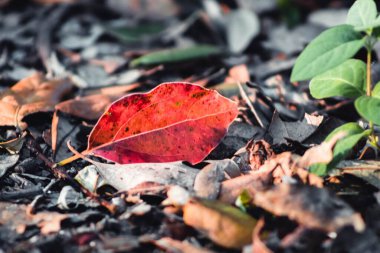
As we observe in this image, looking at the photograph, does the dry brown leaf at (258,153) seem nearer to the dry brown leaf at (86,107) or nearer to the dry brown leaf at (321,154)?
the dry brown leaf at (321,154)

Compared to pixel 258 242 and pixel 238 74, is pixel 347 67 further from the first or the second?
pixel 238 74

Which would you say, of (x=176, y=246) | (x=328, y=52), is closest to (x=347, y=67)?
(x=328, y=52)

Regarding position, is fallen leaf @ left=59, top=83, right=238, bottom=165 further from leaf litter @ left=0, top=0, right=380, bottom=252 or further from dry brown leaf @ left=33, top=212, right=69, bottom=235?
dry brown leaf @ left=33, top=212, right=69, bottom=235

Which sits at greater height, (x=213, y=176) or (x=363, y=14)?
(x=363, y=14)

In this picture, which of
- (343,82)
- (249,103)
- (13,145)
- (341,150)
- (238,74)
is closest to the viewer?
(341,150)

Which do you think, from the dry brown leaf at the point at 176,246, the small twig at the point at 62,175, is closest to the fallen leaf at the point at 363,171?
the dry brown leaf at the point at 176,246

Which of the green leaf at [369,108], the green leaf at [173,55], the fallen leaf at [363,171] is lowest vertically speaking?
the fallen leaf at [363,171]
